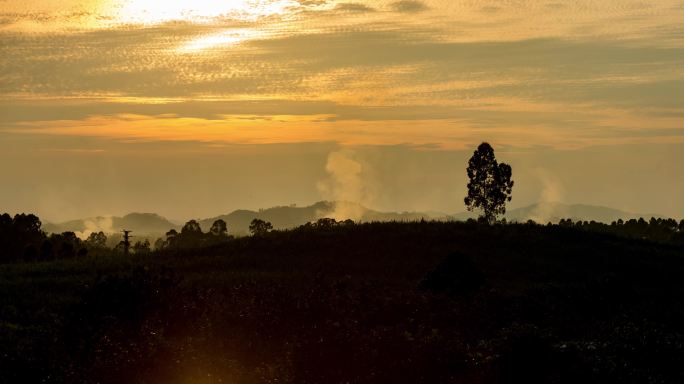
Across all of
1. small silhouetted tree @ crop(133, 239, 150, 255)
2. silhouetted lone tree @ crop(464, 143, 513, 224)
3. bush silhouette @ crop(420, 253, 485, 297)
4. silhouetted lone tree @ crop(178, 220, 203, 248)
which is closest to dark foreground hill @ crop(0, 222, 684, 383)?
bush silhouette @ crop(420, 253, 485, 297)

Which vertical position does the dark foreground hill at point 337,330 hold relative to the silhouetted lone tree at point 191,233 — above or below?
above

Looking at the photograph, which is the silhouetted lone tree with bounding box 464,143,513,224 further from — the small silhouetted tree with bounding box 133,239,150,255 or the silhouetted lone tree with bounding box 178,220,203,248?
the silhouetted lone tree with bounding box 178,220,203,248

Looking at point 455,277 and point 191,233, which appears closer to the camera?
point 455,277

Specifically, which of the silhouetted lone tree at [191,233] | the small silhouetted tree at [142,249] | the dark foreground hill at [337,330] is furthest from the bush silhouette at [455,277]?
the silhouetted lone tree at [191,233]

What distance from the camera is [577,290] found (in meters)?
29.7

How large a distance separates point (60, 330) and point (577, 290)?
59.8 feet

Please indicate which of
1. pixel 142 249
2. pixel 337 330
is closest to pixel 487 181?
pixel 142 249

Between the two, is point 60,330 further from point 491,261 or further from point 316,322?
point 491,261

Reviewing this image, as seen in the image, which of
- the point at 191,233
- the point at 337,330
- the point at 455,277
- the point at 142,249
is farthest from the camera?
the point at 191,233

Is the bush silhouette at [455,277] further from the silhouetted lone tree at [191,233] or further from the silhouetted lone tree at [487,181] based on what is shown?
the silhouetted lone tree at [191,233]

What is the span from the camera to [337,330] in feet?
62.3

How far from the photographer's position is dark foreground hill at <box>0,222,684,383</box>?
16609 millimetres

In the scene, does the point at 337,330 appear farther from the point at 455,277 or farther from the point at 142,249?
the point at 142,249

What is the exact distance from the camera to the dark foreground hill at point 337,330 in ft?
54.5
